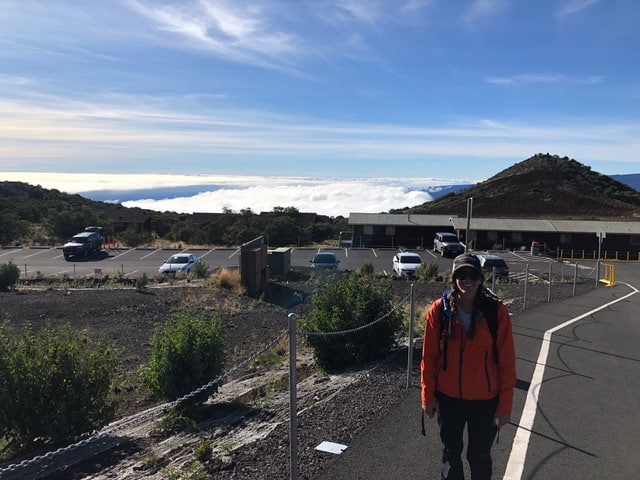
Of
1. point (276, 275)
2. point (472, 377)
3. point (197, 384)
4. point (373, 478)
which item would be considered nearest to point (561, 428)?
point (373, 478)

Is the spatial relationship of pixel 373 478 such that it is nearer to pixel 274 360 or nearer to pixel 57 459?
pixel 57 459

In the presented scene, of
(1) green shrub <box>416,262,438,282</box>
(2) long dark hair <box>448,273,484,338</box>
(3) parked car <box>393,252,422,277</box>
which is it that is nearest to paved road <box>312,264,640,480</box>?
(2) long dark hair <box>448,273,484,338</box>

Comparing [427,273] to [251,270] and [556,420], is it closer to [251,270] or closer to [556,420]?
[251,270]

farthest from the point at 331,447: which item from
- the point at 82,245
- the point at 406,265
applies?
the point at 82,245

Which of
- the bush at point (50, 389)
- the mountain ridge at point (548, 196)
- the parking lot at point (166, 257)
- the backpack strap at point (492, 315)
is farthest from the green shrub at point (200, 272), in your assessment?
the mountain ridge at point (548, 196)

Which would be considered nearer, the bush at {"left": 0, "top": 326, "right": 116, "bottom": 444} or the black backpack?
the black backpack

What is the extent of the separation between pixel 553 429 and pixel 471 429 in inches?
92.3

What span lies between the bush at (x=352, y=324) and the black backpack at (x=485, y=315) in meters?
5.11

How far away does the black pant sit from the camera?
3939 millimetres

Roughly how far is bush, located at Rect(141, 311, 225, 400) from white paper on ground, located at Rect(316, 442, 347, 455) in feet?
9.36

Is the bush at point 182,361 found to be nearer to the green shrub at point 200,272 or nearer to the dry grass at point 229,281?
the dry grass at point 229,281

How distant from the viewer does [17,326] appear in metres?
15.7

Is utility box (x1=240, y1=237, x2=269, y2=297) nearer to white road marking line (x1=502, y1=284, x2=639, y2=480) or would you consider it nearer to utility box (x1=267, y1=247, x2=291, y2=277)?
utility box (x1=267, y1=247, x2=291, y2=277)

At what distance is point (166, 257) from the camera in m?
35.3
